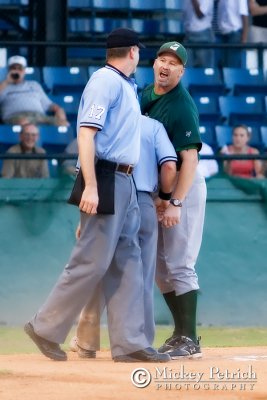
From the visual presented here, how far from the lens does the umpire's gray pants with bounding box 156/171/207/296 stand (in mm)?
7398

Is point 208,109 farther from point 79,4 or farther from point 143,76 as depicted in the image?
point 79,4

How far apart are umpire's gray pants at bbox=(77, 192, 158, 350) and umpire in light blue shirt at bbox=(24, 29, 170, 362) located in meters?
0.06

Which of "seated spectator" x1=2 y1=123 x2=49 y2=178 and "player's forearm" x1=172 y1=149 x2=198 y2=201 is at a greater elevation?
"seated spectator" x1=2 y1=123 x2=49 y2=178

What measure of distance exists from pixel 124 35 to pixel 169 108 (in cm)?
61

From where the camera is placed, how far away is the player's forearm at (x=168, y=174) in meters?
7.16

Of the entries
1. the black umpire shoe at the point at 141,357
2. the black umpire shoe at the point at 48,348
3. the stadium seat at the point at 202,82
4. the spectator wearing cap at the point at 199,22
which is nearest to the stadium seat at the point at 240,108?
the stadium seat at the point at 202,82

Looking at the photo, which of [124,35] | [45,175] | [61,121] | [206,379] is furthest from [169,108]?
[61,121]

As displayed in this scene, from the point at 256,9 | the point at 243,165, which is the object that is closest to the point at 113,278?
the point at 243,165

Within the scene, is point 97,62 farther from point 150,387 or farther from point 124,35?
point 150,387

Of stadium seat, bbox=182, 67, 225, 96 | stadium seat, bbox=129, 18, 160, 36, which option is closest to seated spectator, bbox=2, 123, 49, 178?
stadium seat, bbox=182, 67, 225, 96

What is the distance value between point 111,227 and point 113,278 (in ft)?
1.12

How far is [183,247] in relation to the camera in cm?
740

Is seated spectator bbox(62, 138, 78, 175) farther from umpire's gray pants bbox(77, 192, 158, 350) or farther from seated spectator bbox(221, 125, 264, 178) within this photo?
umpire's gray pants bbox(77, 192, 158, 350)

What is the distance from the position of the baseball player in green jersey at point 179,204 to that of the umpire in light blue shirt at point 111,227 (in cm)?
37
